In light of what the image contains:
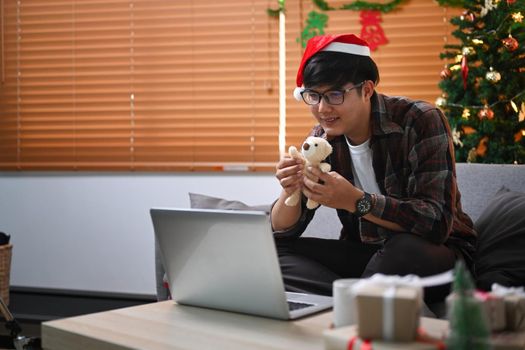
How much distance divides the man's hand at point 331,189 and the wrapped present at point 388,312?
2.52 feet

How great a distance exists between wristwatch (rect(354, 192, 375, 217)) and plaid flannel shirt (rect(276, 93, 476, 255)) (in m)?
0.01

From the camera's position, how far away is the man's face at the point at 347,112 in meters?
1.91

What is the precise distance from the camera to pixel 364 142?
2.01 meters

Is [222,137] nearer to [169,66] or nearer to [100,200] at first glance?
[169,66]

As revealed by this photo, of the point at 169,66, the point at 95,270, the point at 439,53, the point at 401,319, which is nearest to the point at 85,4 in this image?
the point at 169,66

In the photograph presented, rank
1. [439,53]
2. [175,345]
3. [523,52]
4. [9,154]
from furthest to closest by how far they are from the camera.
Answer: [9,154], [439,53], [523,52], [175,345]

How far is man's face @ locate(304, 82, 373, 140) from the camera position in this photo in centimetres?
191

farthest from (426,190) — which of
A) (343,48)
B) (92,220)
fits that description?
(92,220)

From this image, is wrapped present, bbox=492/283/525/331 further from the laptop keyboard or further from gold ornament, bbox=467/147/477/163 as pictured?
gold ornament, bbox=467/147/477/163

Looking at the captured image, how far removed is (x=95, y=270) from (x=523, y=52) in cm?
225

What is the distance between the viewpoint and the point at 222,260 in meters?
1.35

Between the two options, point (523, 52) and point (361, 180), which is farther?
point (523, 52)

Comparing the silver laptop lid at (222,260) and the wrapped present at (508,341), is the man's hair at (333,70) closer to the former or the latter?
the silver laptop lid at (222,260)

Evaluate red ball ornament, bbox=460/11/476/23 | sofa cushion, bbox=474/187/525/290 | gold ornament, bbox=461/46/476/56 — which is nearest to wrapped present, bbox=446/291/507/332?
sofa cushion, bbox=474/187/525/290
